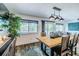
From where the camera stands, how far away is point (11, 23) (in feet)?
6.41

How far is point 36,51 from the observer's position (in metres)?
2.16

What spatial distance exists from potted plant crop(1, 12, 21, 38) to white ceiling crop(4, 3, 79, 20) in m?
0.12

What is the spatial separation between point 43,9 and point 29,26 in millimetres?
457

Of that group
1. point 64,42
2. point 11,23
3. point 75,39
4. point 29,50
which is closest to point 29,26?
point 11,23

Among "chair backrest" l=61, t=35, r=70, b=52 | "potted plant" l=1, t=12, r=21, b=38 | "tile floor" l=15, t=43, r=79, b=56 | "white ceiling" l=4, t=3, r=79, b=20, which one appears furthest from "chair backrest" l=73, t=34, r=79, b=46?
"potted plant" l=1, t=12, r=21, b=38

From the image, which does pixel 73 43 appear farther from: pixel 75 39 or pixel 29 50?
pixel 29 50

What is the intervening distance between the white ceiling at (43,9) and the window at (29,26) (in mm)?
177

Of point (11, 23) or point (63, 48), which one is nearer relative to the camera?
point (11, 23)

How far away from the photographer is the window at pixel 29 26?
2035 millimetres

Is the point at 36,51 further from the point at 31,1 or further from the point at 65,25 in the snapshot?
the point at 31,1

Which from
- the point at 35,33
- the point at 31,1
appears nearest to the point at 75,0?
the point at 31,1

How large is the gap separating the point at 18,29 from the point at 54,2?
878mm

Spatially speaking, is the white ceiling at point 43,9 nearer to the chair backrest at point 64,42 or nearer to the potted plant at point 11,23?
the potted plant at point 11,23

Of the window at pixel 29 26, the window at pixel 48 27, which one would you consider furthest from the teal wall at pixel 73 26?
the window at pixel 29 26
